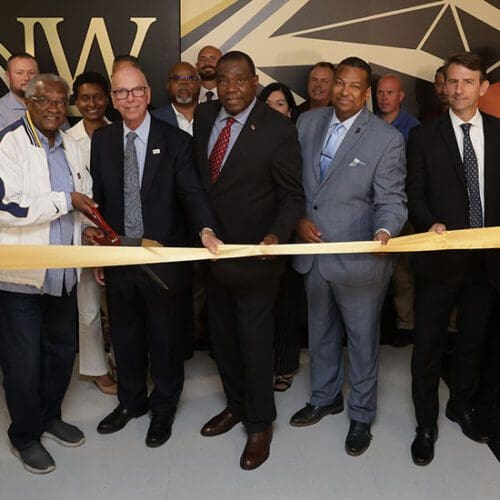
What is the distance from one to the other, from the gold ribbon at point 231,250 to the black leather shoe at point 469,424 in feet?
3.32

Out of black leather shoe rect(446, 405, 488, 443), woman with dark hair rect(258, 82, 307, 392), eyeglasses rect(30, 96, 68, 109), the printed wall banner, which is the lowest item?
black leather shoe rect(446, 405, 488, 443)

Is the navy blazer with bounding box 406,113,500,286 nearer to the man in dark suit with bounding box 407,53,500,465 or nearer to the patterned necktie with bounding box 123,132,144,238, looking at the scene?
the man in dark suit with bounding box 407,53,500,465

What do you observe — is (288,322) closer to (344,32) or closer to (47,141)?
(47,141)

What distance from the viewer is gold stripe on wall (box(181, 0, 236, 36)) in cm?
543

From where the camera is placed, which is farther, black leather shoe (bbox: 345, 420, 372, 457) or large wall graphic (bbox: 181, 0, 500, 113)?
large wall graphic (bbox: 181, 0, 500, 113)

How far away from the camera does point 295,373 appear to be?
4414 mm

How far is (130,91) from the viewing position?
10.8ft

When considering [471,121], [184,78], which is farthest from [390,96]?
[471,121]

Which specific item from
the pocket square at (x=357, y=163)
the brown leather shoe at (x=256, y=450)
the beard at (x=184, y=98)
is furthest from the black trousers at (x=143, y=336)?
the beard at (x=184, y=98)

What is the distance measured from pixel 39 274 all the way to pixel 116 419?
101cm

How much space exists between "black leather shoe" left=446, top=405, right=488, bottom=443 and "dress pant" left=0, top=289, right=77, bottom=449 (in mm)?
2046

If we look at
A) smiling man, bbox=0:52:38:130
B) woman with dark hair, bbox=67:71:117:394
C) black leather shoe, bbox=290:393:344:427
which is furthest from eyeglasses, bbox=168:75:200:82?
black leather shoe, bbox=290:393:344:427

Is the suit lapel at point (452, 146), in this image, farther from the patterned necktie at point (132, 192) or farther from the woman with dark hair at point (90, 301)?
the woman with dark hair at point (90, 301)

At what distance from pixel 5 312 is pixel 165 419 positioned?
3.34 ft
